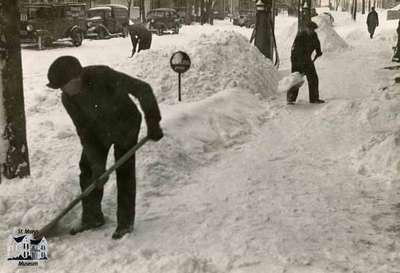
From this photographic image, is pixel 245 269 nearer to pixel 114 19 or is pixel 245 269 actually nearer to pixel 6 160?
pixel 6 160

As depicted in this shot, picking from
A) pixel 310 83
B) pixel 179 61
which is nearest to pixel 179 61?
pixel 179 61

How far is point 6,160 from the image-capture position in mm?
6148

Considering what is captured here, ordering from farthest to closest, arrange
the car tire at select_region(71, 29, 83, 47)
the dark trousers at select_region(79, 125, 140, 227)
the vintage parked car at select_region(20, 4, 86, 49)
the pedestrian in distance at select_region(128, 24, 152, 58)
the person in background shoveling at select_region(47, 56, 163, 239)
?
1. the car tire at select_region(71, 29, 83, 47)
2. the vintage parked car at select_region(20, 4, 86, 49)
3. the pedestrian in distance at select_region(128, 24, 152, 58)
4. the dark trousers at select_region(79, 125, 140, 227)
5. the person in background shoveling at select_region(47, 56, 163, 239)

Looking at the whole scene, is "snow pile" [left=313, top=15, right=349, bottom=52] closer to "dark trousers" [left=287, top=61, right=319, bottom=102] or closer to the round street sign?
"dark trousers" [left=287, top=61, right=319, bottom=102]

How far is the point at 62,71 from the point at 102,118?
0.54 m

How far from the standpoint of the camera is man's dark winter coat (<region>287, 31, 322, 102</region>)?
36.0 ft

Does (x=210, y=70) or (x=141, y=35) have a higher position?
(x=141, y=35)

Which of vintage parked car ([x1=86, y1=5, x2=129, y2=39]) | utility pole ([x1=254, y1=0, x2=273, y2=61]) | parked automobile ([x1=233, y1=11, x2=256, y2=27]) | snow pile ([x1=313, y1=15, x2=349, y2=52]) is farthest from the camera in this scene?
parked automobile ([x1=233, y1=11, x2=256, y2=27])

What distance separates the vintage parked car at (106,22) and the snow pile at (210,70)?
17.3 m

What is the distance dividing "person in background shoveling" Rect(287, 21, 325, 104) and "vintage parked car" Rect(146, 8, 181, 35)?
24.9m

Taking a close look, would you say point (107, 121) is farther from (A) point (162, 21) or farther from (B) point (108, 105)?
(A) point (162, 21)

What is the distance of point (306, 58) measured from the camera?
36.0ft

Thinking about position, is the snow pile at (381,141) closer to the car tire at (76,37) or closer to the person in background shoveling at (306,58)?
the person in background shoveling at (306,58)

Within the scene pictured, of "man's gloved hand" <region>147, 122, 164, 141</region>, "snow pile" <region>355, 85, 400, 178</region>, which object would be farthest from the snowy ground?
"man's gloved hand" <region>147, 122, 164, 141</region>
